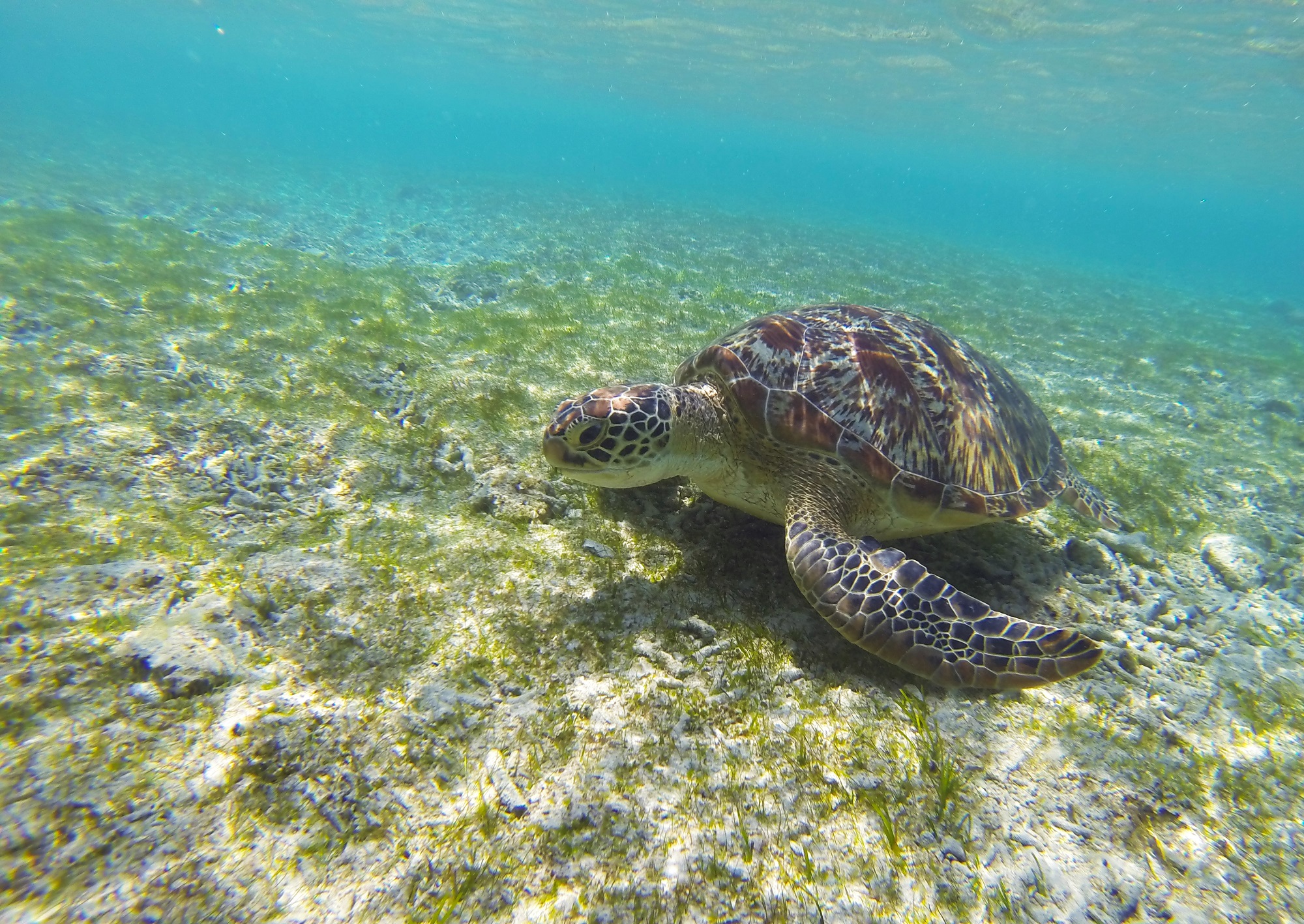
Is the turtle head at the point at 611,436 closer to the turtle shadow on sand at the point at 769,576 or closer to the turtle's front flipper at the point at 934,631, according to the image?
the turtle shadow on sand at the point at 769,576

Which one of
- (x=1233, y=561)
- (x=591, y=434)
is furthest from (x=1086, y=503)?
(x=591, y=434)

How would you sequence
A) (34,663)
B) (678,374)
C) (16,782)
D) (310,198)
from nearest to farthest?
(16,782)
(34,663)
(678,374)
(310,198)

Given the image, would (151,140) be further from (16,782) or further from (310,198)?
(16,782)

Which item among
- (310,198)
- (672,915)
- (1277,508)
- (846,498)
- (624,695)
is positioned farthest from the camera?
(310,198)

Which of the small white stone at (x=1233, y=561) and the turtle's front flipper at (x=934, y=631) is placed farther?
the small white stone at (x=1233, y=561)

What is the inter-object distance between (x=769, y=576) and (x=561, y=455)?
1.35m

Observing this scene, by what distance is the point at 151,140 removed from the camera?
90.7 ft

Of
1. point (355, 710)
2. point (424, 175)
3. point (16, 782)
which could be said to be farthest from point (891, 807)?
point (424, 175)

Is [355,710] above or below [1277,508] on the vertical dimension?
above

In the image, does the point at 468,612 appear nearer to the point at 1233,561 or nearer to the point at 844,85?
the point at 1233,561

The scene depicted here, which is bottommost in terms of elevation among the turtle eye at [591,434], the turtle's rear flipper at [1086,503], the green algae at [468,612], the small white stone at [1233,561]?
the small white stone at [1233,561]

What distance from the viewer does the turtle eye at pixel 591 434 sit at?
2666mm

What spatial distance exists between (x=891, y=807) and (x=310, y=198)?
899 inches

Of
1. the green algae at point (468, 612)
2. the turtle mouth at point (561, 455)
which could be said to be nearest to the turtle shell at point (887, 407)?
the green algae at point (468, 612)
